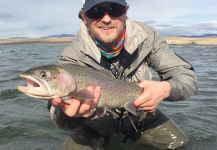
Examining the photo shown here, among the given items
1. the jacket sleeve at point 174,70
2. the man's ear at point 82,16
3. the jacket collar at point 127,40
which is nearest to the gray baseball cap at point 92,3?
the man's ear at point 82,16

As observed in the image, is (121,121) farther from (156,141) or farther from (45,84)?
A: (45,84)

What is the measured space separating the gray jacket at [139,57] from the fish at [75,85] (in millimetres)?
575

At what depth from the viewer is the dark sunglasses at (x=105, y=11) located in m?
4.34

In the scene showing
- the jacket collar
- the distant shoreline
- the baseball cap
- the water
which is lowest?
the distant shoreline

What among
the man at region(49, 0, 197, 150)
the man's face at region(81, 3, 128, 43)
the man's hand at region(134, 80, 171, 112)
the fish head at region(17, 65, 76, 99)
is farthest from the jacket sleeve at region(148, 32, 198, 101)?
the fish head at region(17, 65, 76, 99)

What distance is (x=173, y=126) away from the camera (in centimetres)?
578

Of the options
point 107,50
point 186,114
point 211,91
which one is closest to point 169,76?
point 107,50

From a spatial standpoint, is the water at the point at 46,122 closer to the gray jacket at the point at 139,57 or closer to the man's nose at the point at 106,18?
the gray jacket at the point at 139,57

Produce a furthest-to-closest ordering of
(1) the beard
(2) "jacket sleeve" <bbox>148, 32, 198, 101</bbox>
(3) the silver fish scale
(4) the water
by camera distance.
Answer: (4) the water → (1) the beard → (2) "jacket sleeve" <bbox>148, 32, 198, 101</bbox> → (3) the silver fish scale

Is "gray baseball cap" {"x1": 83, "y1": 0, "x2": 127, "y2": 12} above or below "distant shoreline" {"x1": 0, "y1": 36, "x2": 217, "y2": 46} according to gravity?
above

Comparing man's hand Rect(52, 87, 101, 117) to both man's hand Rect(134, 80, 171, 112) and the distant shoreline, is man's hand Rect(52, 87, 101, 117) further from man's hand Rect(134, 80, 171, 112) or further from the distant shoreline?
the distant shoreline

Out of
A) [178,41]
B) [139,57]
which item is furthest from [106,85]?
[178,41]

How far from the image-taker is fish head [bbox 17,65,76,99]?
3.33 metres

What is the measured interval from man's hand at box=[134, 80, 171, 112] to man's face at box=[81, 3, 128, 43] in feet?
2.68
